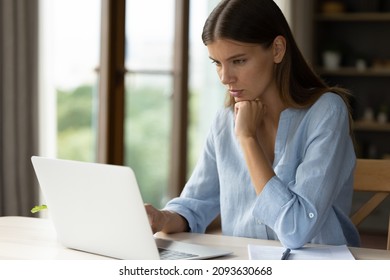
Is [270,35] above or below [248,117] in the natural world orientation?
above

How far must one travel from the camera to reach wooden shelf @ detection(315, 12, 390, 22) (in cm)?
504

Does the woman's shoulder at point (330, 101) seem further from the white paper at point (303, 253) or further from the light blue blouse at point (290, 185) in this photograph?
the white paper at point (303, 253)

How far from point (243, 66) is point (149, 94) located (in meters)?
2.33

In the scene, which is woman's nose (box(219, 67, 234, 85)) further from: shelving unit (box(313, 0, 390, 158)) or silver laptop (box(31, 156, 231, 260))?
shelving unit (box(313, 0, 390, 158))

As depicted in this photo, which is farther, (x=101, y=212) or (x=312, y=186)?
(x=312, y=186)

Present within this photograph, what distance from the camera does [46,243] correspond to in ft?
4.97

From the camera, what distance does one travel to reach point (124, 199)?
1243mm

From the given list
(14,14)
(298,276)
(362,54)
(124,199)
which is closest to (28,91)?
(14,14)

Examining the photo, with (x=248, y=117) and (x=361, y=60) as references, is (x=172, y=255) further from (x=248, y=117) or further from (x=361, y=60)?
(x=361, y=60)

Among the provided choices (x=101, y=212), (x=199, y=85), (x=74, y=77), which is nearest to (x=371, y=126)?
(x=199, y=85)

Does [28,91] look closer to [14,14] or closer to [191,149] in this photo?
[14,14]

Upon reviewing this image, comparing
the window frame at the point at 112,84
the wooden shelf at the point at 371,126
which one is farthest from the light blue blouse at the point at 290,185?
the wooden shelf at the point at 371,126

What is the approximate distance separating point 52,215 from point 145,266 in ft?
1.10

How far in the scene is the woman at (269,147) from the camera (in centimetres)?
153
